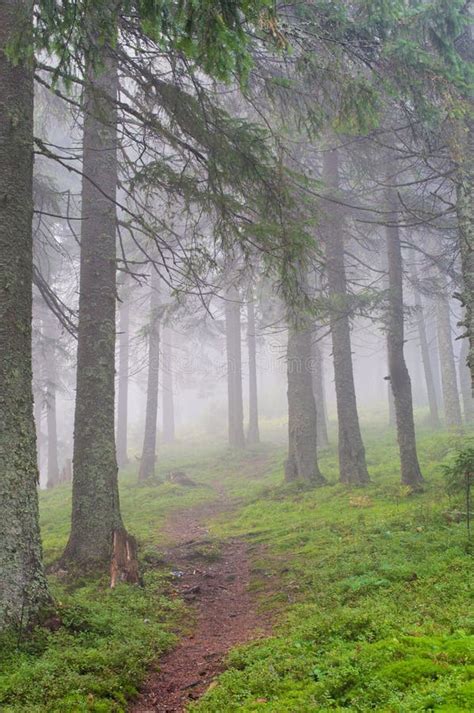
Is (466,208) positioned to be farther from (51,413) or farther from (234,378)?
(51,413)

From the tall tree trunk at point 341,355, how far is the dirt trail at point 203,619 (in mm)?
4396

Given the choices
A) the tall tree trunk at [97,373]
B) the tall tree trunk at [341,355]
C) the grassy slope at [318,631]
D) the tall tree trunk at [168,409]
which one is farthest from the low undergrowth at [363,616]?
the tall tree trunk at [168,409]

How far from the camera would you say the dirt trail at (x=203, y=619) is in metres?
4.23

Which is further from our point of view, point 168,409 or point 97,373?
point 168,409

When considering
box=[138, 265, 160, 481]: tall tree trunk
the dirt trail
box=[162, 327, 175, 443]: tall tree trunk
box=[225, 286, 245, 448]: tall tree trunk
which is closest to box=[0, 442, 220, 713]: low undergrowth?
the dirt trail

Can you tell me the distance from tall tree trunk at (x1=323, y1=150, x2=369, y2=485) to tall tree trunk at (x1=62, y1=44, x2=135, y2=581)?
6045 millimetres

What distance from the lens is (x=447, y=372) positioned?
73.7ft

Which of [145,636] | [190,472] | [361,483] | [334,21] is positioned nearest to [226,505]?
[361,483]

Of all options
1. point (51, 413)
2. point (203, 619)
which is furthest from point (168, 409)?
point (203, 619)

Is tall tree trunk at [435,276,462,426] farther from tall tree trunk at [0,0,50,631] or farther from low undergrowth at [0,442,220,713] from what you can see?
tall tree trunk at [0,0,50,631]

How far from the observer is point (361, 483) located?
492 inches

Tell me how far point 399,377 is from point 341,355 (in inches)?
95.4

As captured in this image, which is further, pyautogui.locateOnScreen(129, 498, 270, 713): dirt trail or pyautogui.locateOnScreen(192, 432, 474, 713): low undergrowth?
pyautogui.locateOnScreen(129, 498, 270, 713): dirt trail

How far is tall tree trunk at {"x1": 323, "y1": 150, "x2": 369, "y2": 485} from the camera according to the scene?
12906 mm
